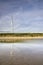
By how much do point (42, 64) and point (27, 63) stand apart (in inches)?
11.6

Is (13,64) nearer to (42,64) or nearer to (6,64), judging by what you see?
(6,64)

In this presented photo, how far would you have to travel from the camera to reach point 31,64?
2.61 metres

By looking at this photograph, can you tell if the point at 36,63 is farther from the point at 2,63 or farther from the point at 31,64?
the point at 2,63

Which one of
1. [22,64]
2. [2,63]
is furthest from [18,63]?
[2,63]

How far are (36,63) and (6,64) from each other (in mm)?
578

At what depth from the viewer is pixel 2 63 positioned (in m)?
2.68

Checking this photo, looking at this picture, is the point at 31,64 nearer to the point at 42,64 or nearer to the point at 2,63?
the point at 42,64

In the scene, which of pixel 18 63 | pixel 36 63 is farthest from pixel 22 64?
pixel 36 63

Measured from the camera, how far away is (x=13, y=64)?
103 inches

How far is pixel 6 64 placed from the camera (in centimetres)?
261

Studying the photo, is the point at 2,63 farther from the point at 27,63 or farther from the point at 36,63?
the point at 36,63

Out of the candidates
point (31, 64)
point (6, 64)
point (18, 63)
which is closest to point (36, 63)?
point (31, 64)

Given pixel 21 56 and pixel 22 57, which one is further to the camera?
pixel 21 56

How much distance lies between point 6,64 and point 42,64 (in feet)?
2.21
